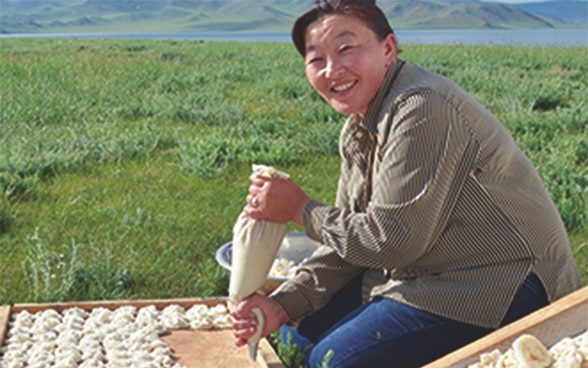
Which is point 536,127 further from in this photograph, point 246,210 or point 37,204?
point 246,210

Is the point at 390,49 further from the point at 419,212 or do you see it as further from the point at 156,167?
the point at 156,167

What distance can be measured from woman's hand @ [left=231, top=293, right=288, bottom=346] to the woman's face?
0.77 m

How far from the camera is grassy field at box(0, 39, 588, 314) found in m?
4.24

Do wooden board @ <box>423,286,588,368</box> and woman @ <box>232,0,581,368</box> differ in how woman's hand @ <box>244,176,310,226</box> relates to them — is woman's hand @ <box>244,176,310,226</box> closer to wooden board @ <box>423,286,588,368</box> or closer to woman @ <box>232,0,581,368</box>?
woman @ <box>232,0,581,368</box>

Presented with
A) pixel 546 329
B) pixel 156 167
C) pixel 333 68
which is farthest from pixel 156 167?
pixel 546 329

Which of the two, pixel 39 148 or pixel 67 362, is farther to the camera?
pixel 39 148

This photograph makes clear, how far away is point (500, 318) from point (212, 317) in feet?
4.24

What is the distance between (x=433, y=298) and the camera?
280 cm

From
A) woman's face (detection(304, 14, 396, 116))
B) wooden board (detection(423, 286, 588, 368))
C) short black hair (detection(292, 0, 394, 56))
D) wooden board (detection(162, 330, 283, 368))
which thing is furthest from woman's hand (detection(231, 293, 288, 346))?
short black hair (detection(292, 0, 394, 56))

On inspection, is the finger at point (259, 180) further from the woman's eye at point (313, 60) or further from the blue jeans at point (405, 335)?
the blue jeans at point (405, 335)

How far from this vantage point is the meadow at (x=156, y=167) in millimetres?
4238

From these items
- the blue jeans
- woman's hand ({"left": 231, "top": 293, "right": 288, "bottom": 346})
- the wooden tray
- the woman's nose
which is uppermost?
the woman's nose

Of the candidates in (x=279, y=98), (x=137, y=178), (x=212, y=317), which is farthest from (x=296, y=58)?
(x=212, y=317)

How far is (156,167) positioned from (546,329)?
463 cm
